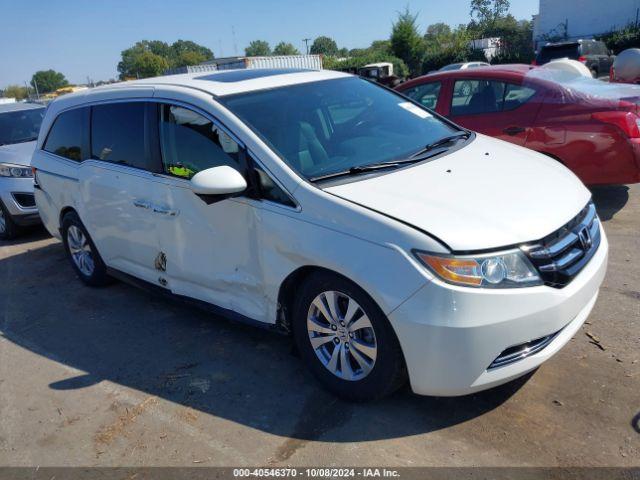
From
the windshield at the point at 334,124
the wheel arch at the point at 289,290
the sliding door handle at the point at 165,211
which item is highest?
the windshield at the point at 334,124

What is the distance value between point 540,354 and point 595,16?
49073 millimetres

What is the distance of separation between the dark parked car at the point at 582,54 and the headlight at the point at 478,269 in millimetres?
19629

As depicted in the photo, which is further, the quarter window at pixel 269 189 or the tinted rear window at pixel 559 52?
the tinted rear window at pixel 559 52

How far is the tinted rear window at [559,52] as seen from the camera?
20.4 metres

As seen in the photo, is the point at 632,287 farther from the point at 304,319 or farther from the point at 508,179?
the point at 304,319

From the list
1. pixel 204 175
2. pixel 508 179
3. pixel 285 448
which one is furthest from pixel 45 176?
pixel 508 179

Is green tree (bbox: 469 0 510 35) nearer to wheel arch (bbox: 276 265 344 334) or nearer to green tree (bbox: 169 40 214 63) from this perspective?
wheel arch (bbox: 276 265 344 334)

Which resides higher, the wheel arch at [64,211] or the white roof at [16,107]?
the white roof at [16,107]

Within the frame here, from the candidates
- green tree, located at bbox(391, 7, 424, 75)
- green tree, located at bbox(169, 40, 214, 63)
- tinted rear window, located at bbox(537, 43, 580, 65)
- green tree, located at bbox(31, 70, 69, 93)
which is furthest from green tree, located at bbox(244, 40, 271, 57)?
tinted rear window, located at bbox(537, 43, 580, 65)

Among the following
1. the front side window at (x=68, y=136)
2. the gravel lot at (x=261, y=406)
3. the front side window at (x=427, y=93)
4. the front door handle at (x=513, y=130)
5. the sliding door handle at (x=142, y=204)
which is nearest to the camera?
the gravel lot at (x=261, y=406)

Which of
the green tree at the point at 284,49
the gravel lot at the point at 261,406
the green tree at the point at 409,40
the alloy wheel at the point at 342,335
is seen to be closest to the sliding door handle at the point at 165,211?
the gravel lot at the point at 261,406

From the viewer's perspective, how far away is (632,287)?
416cm

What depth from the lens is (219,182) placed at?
313 cm

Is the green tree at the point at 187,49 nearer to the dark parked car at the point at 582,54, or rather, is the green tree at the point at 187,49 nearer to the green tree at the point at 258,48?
the green tree at the point at 258,48
